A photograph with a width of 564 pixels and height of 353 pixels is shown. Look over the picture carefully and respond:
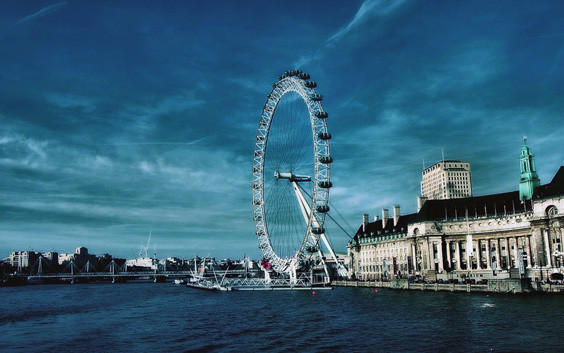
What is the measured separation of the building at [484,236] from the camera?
91.8 meters

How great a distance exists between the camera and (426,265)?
120500 mm

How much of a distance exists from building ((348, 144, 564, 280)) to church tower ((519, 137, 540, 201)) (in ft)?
0.60

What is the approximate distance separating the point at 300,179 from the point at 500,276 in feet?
155

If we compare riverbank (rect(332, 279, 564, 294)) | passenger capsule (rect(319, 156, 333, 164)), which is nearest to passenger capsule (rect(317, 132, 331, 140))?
passenger capsule (rect(319, 156, 333, 164))

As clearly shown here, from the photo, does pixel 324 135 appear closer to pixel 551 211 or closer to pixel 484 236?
pixel 551 211

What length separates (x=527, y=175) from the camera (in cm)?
10619

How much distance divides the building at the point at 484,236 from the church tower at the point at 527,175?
183mm

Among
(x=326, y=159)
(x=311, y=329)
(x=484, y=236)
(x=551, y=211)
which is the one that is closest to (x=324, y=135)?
(x=326, y=159)

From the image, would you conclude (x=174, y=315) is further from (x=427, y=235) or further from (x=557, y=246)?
A: (x=427, y=235)

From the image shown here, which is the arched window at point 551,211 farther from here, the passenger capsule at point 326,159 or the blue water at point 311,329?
the passenger capsule at point 326,159

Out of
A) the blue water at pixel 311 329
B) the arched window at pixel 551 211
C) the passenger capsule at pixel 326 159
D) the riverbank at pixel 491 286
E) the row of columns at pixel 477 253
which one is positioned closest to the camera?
the blue water at pixel 311 329

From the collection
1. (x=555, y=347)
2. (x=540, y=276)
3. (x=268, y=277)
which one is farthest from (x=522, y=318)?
(x=268, y=277)

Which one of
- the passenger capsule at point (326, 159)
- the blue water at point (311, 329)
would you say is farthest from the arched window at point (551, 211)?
the passenger capsule at point (326, 159)

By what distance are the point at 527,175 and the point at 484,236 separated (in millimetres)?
16376
